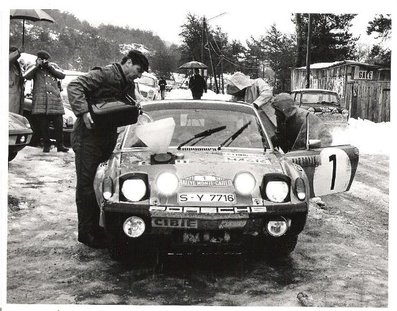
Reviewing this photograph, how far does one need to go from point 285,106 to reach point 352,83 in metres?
9.73

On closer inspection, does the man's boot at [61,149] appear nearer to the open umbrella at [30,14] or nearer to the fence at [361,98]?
the open umbrella at [30,14]

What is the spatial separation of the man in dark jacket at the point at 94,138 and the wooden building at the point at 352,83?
6.28 metres

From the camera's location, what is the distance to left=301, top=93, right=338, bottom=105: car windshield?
37.2 feet

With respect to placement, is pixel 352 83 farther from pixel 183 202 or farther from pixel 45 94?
pixel 183 202

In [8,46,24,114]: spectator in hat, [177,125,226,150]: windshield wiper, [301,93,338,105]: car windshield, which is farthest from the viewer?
[301,93,338,105]: car windshield

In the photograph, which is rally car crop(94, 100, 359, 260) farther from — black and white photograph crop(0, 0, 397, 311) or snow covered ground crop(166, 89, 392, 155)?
snow covered ground crop(166, 89, 392, 155)

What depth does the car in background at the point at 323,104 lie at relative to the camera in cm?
1046

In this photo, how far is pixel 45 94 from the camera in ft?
22.2

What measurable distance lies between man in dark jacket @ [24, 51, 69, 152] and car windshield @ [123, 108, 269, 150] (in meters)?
3.33

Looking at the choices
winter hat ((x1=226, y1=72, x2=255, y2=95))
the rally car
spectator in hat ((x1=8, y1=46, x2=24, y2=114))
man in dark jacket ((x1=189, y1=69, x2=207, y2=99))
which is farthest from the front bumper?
man in dark jacket ((x1=189, y1=69, x2=207, y2=99))

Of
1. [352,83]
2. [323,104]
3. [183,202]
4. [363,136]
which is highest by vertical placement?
[352,83]

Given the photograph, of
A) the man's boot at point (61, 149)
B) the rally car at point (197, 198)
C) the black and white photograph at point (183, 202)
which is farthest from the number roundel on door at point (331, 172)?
the man's boot at point (61, 149)

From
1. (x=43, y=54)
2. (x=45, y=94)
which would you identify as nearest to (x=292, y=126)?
(x=43, y=54)

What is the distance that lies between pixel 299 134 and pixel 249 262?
3.87 feet
